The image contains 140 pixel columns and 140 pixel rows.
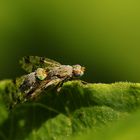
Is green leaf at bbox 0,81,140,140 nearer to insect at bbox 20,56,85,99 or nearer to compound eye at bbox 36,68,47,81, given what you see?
insect at bbox 20,56,85,99

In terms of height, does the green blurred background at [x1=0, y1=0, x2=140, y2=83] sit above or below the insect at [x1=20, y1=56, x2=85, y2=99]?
above

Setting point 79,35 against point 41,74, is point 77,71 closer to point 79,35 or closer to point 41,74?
point 41,74

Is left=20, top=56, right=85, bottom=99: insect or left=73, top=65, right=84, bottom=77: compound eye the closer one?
left=20, top=56, right=85, bottom=99: insect

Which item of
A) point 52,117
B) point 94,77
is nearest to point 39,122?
point 52,117

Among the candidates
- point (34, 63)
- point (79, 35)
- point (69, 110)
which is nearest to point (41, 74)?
point (34, 63)

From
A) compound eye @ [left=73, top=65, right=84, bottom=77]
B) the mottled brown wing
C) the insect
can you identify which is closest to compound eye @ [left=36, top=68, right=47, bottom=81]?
the insect

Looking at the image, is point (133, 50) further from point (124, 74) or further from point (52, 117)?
point (52, 117)

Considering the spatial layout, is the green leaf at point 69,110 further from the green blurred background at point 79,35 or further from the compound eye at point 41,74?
the green blurred background at point 79,35
